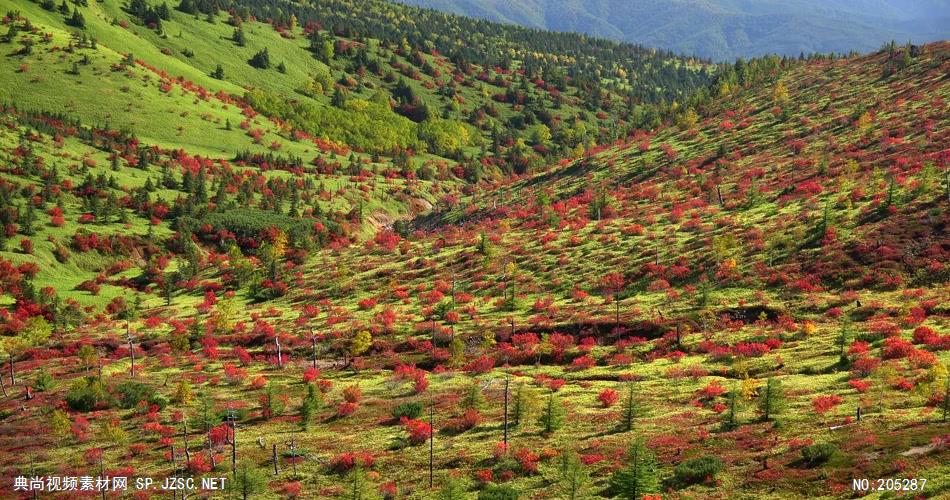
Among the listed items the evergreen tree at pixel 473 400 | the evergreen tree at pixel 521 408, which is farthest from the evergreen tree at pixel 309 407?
the evergreen tree at pixel 521 408

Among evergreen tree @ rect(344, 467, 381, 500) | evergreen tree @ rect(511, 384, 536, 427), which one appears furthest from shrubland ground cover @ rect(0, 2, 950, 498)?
evergreen tree @ rect(344, 467, 381, 500)

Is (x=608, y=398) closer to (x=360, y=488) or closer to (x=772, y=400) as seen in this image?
(x=772, y=400)

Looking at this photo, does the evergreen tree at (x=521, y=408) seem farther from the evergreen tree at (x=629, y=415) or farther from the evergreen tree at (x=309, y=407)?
the evergreen tree at (x=309, y=407)

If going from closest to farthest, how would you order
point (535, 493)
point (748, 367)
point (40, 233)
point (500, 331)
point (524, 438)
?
point (535, 493) → point (524, 438) → point (748, 367) → point (500, 331) → point (40, 233)

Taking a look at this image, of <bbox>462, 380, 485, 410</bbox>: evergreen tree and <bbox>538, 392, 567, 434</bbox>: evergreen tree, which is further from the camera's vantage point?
<bbox>462, 380, 485, 410</bbox>: evergreen tree

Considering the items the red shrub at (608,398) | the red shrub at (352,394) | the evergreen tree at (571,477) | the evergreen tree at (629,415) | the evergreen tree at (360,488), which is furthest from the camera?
the red shrub at (352,394)

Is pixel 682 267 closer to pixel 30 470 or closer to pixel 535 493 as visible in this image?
pixel 535 493

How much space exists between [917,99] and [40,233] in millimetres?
173330

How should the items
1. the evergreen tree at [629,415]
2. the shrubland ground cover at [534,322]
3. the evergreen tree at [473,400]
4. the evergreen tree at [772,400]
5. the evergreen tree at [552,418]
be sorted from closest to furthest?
the shrubland ground cover at [534,322] < the evergreen tree at [772,400] < the evergreen tree at [629,415] < the evergreen tree at [552,418] < the evergreen tree at [473,400]

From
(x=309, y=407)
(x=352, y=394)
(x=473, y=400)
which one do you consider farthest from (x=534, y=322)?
(x=309, y=407)

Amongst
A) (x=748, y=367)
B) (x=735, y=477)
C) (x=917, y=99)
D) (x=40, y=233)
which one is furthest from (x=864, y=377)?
(x=40, y=233)

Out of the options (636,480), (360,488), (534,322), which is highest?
(534,322)

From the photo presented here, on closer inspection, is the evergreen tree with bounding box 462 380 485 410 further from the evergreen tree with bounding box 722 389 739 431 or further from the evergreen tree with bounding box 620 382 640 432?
the evergreen tree with bounding box 722 389 739 431

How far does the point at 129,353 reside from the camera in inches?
3529
